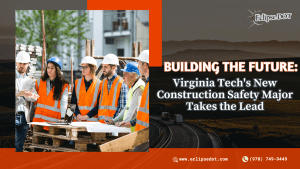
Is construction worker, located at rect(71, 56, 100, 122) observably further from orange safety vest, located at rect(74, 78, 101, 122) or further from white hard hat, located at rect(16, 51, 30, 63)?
white hard hat, located at rect(16, 51, 30, 63)

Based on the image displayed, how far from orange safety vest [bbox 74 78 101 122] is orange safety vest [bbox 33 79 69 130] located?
20.8 inches

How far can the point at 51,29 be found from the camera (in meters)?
7.86

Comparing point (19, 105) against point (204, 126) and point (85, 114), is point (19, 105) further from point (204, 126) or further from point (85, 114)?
point (204, 126)

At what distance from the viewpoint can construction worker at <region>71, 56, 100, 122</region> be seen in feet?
25.1

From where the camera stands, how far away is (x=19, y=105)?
764 centimetres

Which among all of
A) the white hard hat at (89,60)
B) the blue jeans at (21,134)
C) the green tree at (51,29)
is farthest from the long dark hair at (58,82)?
the blue jeans at (21,134)

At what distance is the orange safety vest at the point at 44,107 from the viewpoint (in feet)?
25.2

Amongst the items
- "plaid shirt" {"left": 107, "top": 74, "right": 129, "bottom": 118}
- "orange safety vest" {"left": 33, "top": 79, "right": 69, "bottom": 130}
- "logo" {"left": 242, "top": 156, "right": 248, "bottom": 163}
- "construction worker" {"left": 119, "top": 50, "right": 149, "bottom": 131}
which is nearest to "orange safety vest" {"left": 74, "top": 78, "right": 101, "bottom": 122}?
"plaid shirt" {"left": 107, "top": 74, "right": 129, "bottom": 118}

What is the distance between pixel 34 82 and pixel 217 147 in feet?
13.5

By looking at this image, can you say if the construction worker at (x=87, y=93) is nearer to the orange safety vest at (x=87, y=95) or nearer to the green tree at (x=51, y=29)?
the orange safety vest at (x=87, y=95)

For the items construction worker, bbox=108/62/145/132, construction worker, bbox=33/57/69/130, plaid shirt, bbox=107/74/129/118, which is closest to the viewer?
construction worker, bbox=108/62/145/132

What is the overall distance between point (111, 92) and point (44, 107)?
4.84ft

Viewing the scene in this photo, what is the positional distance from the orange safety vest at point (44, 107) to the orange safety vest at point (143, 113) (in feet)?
5.61

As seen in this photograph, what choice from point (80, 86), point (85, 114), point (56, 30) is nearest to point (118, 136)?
point (85, 114)
